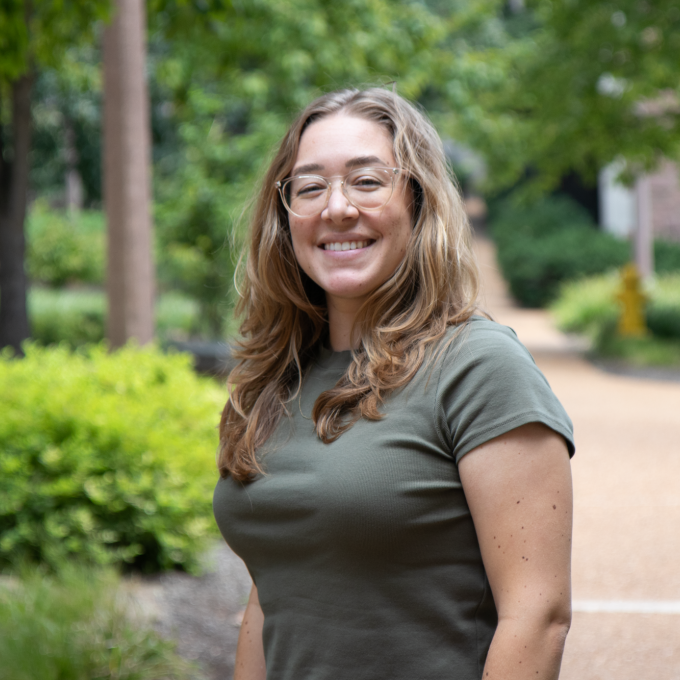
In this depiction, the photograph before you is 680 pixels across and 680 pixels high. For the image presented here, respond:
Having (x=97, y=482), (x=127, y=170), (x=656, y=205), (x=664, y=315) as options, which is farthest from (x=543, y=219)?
(x=97, y=482)

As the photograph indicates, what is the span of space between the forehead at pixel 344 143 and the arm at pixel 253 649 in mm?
910

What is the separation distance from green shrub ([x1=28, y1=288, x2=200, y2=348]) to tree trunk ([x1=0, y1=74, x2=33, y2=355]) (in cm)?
253

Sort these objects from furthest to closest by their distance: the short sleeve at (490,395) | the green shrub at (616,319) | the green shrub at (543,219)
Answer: the green shrub at (543,219) < the green shrub at (616,319) < the short sleeve at (490,395)

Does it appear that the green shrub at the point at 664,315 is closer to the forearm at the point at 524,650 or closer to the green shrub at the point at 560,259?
the green shrub at the point at 560,259

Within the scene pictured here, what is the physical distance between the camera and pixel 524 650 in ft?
4.52

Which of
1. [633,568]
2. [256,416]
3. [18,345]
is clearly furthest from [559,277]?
[256,416]

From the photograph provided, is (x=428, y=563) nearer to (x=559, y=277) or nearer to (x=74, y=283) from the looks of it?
(x=74, y=283)

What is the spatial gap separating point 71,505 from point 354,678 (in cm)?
294

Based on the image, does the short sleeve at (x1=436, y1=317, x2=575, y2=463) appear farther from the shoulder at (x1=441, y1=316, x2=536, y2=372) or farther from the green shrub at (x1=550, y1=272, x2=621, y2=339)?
the green shrub at (x1=550, y1=272, x2=621, y2=339)

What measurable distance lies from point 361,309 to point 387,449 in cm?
36

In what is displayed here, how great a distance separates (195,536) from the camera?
14.1 feet

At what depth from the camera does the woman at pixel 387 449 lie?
139cm

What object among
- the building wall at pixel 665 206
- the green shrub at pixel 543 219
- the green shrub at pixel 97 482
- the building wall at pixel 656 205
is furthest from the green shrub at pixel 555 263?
the green shrub at pixel 97 482

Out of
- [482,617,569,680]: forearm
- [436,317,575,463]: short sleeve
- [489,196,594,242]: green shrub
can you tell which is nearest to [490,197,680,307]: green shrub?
[489,196,594,242]: green shrub
